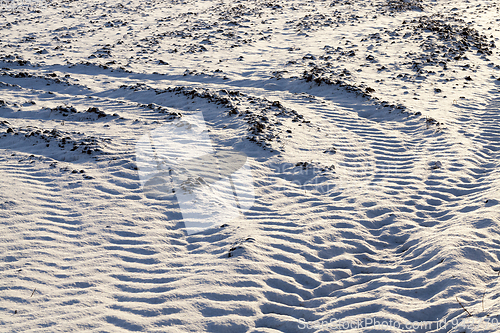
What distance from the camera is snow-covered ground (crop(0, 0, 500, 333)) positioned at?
3688mm

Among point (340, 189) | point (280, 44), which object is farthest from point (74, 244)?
point (280, 44)

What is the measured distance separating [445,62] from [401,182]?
7.63m

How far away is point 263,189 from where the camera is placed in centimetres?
602

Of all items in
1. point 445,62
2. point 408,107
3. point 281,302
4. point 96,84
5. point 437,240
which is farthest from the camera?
point 445,62

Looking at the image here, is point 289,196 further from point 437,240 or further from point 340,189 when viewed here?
point 437,240

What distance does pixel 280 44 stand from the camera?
45.7ft

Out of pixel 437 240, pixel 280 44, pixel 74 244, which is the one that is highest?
pixel 280 44

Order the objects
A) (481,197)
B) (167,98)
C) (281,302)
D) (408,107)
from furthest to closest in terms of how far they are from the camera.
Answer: (167,98), (408,107), (481,197), (281,302)

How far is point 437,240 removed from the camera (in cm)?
450

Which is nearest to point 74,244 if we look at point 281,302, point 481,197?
point 281,302

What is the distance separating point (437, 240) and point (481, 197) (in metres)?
1.58

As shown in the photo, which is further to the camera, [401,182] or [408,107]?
[408,107]

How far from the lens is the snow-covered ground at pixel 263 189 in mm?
3688

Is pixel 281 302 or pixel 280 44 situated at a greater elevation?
pixel 280 44
